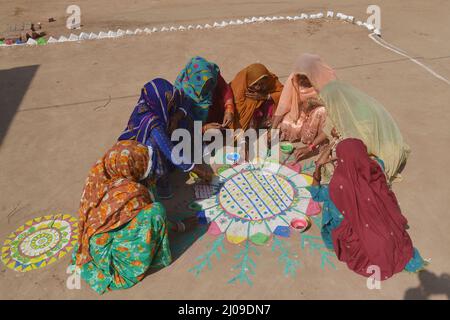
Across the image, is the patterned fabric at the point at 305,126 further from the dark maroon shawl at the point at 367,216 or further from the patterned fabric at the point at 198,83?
the dark maroon shawl at the point at 367,216

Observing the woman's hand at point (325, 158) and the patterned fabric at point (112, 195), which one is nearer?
the patterned fabric at point (112, 195)

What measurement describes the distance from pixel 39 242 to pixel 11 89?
14.2ft

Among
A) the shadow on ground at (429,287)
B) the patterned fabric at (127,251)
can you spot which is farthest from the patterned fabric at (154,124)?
the shadow on ground at (429,287)

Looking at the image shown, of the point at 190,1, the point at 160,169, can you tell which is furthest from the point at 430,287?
the point at 190,1

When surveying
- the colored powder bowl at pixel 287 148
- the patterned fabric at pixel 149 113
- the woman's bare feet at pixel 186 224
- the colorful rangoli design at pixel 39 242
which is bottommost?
the colorful rangoli design at pixel 39 242

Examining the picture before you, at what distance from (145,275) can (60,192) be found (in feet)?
6.29

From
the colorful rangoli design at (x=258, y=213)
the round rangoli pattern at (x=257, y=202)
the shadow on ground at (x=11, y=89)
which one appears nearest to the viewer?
the colorful rangoli design at (x=258, y=213)

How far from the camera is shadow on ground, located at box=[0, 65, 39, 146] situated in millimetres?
6430

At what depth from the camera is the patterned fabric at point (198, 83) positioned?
5363 mm

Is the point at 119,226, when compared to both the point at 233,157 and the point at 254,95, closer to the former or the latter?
the point at 233,157

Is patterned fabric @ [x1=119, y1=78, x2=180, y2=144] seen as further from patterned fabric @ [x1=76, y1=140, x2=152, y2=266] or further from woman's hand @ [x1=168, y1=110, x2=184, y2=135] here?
patterned fabric @ [x1=76, y1=140, x2=152, y2=266]

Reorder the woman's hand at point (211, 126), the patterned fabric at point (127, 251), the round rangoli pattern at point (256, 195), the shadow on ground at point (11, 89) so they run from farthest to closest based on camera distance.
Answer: the shadow on ground at point (11, 89) < the woman's hand at point (211, 126) < the round rangoli pattern at point (256, 195) < the patterned fabric at point (127, 251)

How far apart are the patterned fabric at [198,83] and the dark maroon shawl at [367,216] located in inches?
94.9

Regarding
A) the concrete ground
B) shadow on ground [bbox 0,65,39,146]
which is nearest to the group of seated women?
the concrete ground
